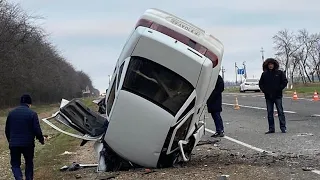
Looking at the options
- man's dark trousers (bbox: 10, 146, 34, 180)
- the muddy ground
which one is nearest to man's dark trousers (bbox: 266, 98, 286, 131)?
the muddy ground

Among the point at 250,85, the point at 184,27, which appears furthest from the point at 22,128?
the point at 250,85

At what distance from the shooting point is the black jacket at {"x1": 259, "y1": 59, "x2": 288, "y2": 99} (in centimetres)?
1270

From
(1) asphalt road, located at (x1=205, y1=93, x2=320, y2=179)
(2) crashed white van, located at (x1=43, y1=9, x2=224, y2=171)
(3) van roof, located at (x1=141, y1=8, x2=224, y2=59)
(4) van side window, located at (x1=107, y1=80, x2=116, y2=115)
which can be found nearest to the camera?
(2) crashed white van, located at (x1=43, y1=9, x2=224, y2=171)

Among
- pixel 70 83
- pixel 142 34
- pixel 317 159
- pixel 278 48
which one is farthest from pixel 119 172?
pixel 70 83

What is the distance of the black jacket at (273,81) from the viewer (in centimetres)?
1270

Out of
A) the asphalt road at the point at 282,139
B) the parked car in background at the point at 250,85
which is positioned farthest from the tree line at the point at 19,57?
the asphalt road at the point at 282,139

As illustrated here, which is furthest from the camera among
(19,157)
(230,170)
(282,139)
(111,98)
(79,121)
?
(282,139)

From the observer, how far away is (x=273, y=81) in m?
12.7

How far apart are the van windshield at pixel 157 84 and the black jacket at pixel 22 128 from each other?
1.82 meters

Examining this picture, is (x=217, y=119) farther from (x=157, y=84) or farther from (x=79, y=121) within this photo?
(x=157, y=84)

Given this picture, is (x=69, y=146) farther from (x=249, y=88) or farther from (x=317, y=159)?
(x=249, y=88)

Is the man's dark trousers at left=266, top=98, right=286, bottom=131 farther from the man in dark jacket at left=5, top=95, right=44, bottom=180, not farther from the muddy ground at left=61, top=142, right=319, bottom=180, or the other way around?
the man in dark jacket at left=5, top=95, right=44, bottom=180

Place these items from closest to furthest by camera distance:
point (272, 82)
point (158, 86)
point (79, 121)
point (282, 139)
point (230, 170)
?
point (230, 170) → point (158, 86) → point (79, 121) → point (282, 139) → point (272, 82)

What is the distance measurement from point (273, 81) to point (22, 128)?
633cm
